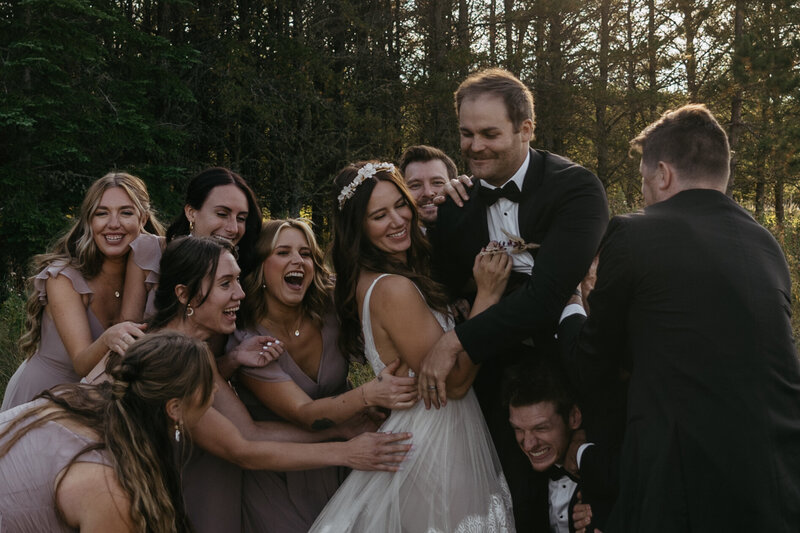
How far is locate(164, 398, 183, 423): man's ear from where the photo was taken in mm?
3209

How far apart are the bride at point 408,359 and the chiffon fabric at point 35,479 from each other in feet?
4.30

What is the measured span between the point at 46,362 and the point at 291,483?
1.90 metres

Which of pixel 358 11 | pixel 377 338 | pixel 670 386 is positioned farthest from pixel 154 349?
pixel 358 11

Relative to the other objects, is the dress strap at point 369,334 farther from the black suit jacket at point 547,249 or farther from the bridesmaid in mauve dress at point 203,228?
the bridesmaid in mauve dress at point 203,228

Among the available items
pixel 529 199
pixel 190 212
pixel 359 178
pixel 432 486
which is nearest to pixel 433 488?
pixel 432 486

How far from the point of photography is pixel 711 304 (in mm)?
2688

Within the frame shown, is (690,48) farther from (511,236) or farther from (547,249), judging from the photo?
(547,249)

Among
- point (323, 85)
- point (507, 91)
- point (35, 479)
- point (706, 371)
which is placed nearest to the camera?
point (706, 371)

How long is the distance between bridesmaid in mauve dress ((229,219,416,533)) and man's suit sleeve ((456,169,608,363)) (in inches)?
46.1

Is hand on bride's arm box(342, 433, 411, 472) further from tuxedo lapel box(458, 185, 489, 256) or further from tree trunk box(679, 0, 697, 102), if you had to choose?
tree trunk box(679, 0, 697, 102)

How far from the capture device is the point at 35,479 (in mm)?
2941

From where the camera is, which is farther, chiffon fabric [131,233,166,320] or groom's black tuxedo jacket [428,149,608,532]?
chiffon fabric [131,233,166,320]

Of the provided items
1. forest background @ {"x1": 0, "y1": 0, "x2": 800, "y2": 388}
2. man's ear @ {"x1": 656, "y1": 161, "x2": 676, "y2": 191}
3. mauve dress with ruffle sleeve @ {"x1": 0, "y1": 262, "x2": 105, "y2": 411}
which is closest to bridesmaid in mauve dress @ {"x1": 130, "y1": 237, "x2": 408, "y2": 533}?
mauve dress with ruffle sleeve @ {"x1": 0, "y1": 262, "x2": 105, "y2": 411}

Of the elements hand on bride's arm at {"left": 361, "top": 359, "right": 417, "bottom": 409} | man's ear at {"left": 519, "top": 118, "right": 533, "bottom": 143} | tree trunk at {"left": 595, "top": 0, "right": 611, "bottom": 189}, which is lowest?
hand on bride's arm at {"left": 361, "top": 359, "right": 417, "bottom": 409}
